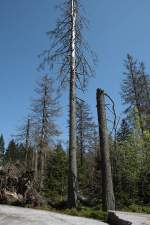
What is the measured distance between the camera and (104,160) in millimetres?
13289

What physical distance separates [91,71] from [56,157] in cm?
1793

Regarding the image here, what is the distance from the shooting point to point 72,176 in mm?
14328

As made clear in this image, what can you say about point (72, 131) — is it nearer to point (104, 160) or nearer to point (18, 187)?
point (104, 160)

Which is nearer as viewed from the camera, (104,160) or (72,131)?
(104,160)

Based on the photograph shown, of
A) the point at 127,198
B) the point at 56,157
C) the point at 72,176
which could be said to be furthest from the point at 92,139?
the point at 72,176

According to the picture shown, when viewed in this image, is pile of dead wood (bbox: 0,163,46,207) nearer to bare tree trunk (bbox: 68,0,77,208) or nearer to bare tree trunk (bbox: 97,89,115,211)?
bare tree trunk (bbox: 68,0,77,208)

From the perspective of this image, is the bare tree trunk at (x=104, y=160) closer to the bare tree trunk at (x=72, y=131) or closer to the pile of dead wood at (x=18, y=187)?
the bare tree trunk at (x=72, y=131)

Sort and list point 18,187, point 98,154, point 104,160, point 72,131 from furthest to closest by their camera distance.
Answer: point 98,154
point 72,131
point 18,187
point 104,160

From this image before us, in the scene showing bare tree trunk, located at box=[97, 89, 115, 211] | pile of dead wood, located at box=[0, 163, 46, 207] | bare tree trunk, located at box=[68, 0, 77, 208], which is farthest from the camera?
bare tree trunk, located at box=[68, 0, 77, 208]

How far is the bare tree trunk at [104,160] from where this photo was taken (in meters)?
12.5

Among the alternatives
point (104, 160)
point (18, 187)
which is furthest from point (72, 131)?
point (18, 187)

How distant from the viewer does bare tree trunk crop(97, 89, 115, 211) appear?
12.5 m

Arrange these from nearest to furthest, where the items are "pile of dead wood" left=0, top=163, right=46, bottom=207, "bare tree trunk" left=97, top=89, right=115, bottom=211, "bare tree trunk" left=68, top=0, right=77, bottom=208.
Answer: "bare tree trunk" left=97, top=89, right=115, bottom=211
"pile of dead wood" left=0, top=163, right=46, bottom=207
"bare tree trunk" left=68, top=0, right=77, bottom=208

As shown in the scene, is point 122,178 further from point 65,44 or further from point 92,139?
point 92,139
